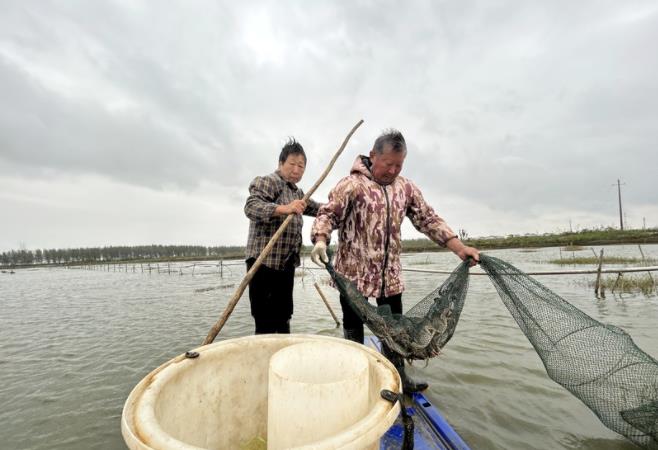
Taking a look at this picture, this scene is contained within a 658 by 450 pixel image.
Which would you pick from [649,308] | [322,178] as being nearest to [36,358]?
[322,178]

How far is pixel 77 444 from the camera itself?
3158 mm

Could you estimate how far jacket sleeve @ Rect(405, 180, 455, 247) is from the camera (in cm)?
302

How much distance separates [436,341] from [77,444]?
3871 mm

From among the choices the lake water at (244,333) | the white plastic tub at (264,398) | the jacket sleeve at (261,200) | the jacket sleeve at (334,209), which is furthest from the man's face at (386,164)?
the lake water at (244,333)

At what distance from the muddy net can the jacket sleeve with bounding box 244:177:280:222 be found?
0.84m

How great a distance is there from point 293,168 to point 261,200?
0.54 metres

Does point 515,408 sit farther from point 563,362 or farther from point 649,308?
point 649,308

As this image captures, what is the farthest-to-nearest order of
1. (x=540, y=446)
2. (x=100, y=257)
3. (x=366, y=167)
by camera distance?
(x=100, y=257), (x=366, y=167), (x=540, y=446)

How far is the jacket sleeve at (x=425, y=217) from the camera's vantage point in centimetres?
302

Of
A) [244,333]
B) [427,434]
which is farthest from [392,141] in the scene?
[244,333]

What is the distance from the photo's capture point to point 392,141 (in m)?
2.65

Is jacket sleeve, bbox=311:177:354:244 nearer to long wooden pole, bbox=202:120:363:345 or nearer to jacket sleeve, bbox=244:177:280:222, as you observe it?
long wooden pole, bbox=202:120:363:345

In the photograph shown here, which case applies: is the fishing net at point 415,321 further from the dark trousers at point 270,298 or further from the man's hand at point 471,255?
the dark trousers at point 270,298

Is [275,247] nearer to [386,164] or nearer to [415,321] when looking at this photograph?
Answer: [386,164]
